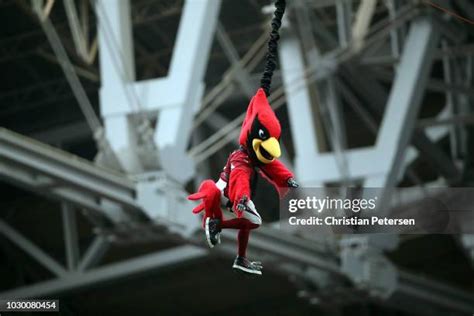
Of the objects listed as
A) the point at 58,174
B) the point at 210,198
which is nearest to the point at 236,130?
the point at 58,174

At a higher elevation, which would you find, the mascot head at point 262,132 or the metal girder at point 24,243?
the metal girder at point 24,243

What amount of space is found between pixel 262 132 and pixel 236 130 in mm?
21913

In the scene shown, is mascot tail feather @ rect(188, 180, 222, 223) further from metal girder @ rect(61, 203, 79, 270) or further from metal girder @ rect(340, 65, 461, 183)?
metal girder @ rect(61, 203, 79, 270)

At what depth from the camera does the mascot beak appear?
36.9 feet

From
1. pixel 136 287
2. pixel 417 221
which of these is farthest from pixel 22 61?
pixel 417 221

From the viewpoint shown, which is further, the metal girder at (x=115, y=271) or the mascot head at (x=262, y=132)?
the metal girder at (x=115, y=271)

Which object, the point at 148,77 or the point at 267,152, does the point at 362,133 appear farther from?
the point at 267,152

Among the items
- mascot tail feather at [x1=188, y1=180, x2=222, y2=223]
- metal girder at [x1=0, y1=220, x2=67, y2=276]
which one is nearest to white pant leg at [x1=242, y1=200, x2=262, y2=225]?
mascot tail feather at [x1=188, y1=180, x2=222, y2=223]

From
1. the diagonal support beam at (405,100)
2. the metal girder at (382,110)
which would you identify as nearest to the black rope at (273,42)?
the diagonal support beam at (405,100)

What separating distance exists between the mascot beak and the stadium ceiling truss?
14687mm

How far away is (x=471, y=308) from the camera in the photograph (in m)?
38.9

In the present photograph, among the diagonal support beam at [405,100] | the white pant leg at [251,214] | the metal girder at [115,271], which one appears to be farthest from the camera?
the metal girder at [115,271]

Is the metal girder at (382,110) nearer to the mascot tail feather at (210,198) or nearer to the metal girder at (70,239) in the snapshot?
the metal girder at (70,239)

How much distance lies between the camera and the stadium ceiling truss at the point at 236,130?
26.8m
